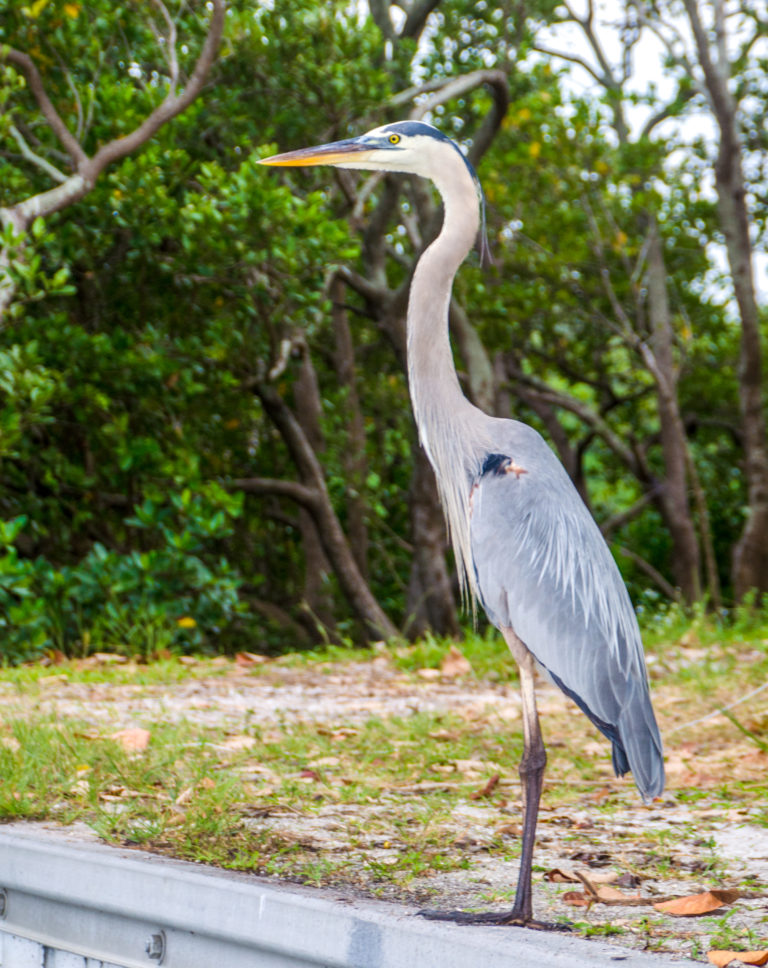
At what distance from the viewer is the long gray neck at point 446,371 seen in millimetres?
3391

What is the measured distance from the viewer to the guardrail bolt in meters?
2.61

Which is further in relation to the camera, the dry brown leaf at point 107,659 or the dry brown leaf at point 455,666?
the dry brown leaf at point 107,659

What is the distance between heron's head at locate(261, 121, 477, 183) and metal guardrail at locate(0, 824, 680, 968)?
213cm

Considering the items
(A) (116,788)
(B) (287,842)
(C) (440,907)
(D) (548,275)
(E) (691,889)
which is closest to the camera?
(C) (440,907)

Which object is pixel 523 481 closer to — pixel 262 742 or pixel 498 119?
pixel 262 742

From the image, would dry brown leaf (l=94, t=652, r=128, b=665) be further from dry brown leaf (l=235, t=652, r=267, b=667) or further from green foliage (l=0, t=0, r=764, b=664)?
dry brown leaf (l=235, t=652, r=267, b=667)

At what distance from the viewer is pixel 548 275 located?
42.5 ft

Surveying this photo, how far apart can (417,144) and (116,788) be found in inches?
94.2

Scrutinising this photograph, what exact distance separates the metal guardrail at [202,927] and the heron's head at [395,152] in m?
2.13

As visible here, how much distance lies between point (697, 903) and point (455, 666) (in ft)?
15.0

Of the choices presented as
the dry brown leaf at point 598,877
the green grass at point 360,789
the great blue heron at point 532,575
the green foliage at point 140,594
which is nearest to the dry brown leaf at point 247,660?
the green foliage at point 140,594

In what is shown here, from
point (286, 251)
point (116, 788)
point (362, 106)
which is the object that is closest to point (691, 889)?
point (116, 788)

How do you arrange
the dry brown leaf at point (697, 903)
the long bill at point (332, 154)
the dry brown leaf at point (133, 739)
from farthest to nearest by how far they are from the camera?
the dry brown leaf at point (133, 739), the long bill at point (332, 154), the dry brown leaf at point (697, 903)

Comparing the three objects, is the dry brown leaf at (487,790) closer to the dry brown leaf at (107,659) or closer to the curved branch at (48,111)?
the dry brown leaf at (107,659)
